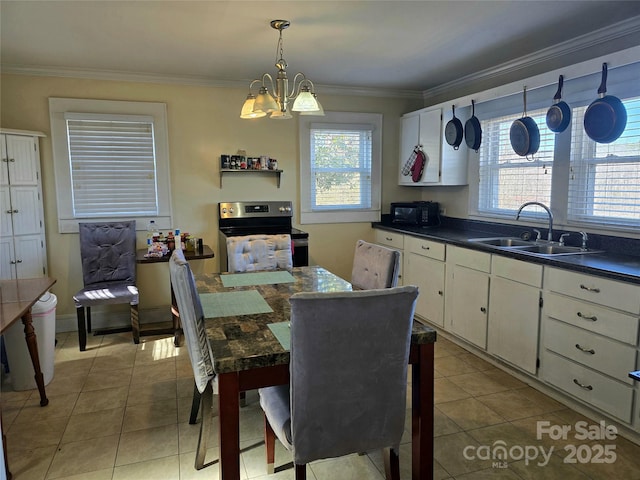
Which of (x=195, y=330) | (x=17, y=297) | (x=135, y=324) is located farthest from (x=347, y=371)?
(x=135, y=324)

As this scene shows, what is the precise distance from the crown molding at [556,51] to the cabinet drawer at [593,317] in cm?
171

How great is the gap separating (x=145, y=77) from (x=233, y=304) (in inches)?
111

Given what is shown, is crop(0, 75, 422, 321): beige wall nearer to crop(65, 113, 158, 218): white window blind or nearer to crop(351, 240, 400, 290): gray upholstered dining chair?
crop(65, 113, 158, 218): white window blind

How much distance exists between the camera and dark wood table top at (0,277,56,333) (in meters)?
2.09

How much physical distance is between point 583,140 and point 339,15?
1.87m

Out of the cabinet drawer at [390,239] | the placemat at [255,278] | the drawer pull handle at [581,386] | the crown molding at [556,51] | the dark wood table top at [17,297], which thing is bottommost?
the drawer pull handle at [581,386]

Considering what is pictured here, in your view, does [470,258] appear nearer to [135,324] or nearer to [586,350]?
[586,350]

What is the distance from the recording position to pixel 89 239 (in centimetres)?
375

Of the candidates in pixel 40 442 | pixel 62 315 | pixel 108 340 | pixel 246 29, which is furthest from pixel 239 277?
pixel 62 315

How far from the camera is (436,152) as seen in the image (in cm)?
413

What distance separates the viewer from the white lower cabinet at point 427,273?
12.1ft

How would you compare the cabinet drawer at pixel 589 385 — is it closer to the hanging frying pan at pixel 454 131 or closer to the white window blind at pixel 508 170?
the white window blind at pixel 508 170

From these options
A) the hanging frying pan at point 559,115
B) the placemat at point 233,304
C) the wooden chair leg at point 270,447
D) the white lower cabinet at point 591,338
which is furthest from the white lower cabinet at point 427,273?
the wooden chair leg at point 270,447

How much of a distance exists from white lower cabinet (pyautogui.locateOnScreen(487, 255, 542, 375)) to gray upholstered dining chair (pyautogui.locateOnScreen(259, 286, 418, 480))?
154 cm
